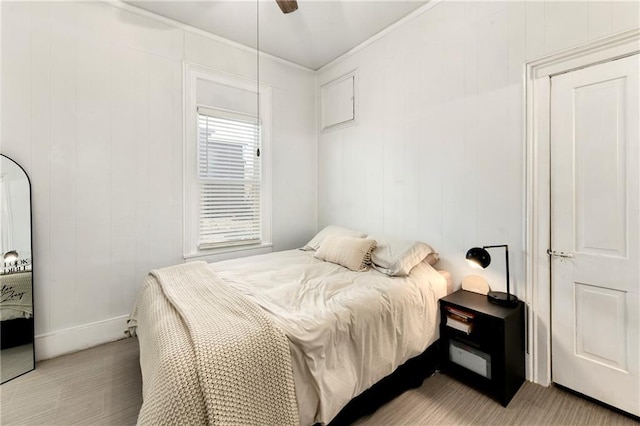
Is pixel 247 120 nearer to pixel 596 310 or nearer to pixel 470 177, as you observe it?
pixel 470 177

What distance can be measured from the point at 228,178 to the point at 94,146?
48.0 inches

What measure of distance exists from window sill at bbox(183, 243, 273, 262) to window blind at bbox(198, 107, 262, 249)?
0.21 feet

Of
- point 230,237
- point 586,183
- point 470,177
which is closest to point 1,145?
point 230,237

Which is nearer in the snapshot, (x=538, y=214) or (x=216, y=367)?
(x=216, y=367)

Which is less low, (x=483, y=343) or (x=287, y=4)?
(x=287, y=4)

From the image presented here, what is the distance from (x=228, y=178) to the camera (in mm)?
3248

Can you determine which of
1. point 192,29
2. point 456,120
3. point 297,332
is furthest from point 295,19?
point 297,332

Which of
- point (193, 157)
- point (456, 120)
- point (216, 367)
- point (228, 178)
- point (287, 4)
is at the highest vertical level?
point (287, 4)

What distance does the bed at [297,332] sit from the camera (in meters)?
1.14

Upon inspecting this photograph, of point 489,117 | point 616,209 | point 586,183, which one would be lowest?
point 616,209

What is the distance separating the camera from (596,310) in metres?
1.79

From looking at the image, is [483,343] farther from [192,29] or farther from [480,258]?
[192,29]

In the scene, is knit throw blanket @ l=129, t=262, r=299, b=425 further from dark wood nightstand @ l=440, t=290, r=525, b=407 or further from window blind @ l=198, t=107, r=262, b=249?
window blind @ l=198, t=107, r=262, b=249

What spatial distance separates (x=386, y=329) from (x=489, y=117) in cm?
178
